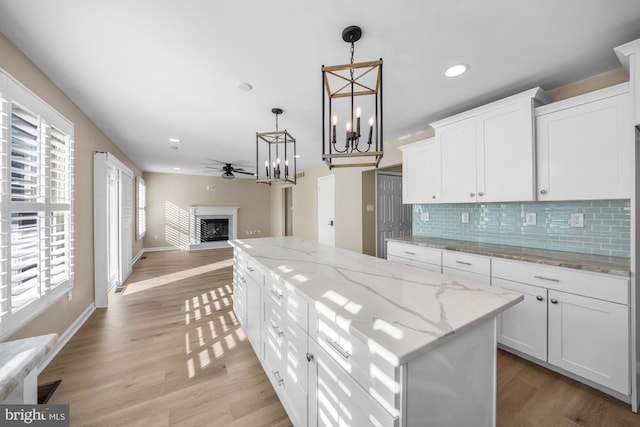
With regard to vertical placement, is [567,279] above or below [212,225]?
below

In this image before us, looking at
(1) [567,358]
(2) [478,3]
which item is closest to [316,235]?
(1) [567,358]

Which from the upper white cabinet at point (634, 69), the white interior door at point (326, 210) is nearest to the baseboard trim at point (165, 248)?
the white interior door at point (326, 210)

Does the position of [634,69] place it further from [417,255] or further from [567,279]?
[417,255]

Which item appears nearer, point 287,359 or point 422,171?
point 287,359

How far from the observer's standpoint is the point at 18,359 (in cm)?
90

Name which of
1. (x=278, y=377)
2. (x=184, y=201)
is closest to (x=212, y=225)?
(x=184, y=201)

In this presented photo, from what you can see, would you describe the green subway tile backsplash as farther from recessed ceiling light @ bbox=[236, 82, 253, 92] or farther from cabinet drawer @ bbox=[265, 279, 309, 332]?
recessed ceiling light @ bbox=[236, 82, 253, 92]

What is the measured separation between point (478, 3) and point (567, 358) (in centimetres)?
251

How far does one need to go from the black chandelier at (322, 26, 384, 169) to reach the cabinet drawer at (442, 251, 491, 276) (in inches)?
52.0

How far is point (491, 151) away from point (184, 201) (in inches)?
319

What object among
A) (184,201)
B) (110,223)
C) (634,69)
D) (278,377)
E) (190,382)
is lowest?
(190,382)

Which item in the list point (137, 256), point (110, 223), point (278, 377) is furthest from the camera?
point (137, 256)

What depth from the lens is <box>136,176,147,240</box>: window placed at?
6137mm

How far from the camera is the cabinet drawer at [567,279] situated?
1.62m
